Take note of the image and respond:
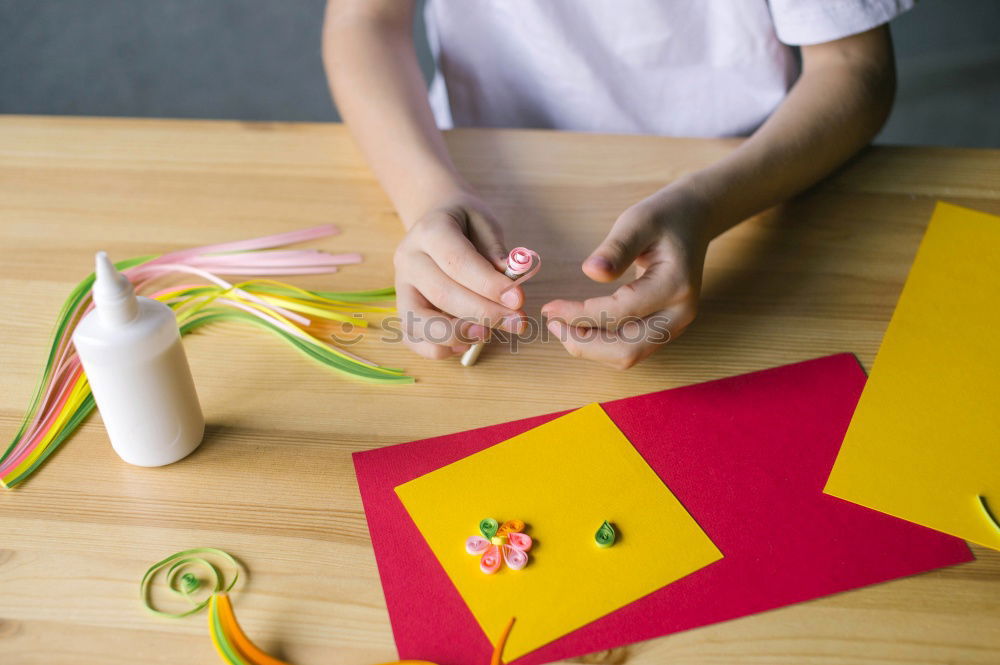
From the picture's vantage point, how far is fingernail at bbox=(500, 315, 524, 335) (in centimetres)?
65

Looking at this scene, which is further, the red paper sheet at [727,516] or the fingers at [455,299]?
the fingers at [455,299]

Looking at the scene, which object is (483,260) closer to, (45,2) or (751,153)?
(751,153)

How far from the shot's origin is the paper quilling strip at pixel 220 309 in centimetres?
62

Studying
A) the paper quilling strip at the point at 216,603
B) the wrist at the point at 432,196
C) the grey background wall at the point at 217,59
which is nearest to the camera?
the paper quilling strip at the point at 216,603

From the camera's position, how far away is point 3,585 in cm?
51

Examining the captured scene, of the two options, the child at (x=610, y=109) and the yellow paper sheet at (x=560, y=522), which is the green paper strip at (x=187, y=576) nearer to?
the yellow paper sheet at (x=560, y=522)

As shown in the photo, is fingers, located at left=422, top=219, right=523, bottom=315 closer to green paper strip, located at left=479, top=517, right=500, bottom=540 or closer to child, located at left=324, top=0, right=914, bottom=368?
child, located at left=324, top=0, right=914, bottom=368

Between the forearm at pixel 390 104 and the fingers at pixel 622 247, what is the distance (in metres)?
0.19

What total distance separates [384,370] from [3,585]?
30 centimetres

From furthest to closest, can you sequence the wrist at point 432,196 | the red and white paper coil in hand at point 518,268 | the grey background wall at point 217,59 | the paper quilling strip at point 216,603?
the grey background wall at point 217,59 < the wrist at point 432,196 < the red and white paper coil in hand at point 518,268 < the paper quilling strip at point 216,603

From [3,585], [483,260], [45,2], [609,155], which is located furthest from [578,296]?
[45,2]

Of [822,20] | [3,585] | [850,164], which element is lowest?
[3,585]

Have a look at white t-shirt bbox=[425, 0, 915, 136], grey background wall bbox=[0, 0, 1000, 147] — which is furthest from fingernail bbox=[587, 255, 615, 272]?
grey background wall bbox=[0, 0, 1000, 147]

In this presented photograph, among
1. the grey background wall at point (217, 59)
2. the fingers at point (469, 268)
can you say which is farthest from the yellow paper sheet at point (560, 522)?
the grey background wall at point (217, 59)
